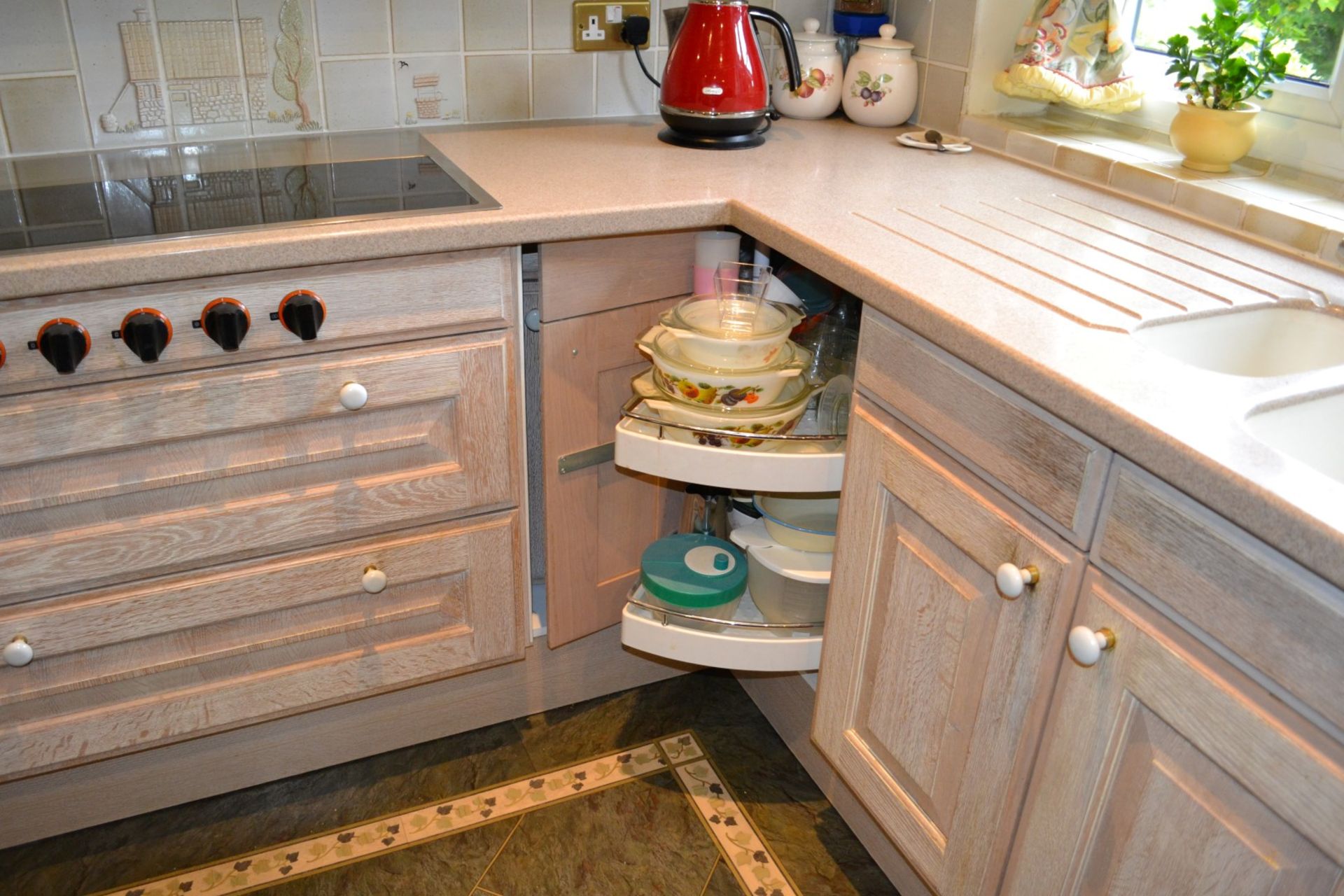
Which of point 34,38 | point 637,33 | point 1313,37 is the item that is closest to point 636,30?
point 637,33

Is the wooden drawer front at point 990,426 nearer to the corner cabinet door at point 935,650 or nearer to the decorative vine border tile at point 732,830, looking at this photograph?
the corner cabinet door at point 935,650

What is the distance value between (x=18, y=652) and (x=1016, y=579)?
115cm

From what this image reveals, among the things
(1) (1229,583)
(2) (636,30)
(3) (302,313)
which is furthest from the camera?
(2) (636,30)

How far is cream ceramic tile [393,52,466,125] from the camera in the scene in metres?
1.74

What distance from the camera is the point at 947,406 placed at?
1.10m

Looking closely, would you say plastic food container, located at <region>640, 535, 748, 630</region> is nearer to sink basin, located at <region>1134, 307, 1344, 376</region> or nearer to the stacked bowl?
the stacked bowl

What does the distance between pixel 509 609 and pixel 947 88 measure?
111cm

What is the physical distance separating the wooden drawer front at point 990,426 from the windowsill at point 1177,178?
20.7 inches

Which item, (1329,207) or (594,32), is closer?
(1329,207)

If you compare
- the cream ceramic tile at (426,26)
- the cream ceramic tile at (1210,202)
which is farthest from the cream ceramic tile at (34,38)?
the cream ceramic tile at (1210,202)

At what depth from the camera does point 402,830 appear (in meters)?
1.61

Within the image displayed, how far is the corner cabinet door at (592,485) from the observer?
1.49 m

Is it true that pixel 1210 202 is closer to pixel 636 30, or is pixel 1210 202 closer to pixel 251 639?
pixel 636 30

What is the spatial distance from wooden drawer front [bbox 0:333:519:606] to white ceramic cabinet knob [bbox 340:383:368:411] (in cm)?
2
